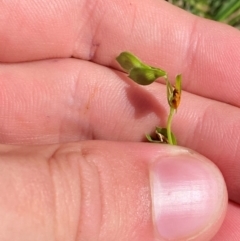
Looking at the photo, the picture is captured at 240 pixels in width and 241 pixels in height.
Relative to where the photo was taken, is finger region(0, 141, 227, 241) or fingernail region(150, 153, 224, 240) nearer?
finger region(0, 141, 227, 241)

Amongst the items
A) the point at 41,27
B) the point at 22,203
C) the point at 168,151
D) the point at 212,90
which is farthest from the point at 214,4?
the point at 22,203

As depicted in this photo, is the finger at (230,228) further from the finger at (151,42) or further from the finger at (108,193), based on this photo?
the finger at (151,42)

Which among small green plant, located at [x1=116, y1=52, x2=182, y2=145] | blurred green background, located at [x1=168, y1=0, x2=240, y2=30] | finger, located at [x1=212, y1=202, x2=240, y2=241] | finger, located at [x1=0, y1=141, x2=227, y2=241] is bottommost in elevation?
finger, located at [x1=212, y1=202, x2=240, y2=241]

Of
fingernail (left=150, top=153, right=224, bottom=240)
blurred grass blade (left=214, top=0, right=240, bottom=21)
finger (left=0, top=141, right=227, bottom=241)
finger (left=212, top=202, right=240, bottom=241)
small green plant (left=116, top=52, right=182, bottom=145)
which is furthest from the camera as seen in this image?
blurred grass blade (left=214, top=0, right=240, bottom=21)

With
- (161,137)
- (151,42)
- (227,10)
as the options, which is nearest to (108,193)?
(161,137)

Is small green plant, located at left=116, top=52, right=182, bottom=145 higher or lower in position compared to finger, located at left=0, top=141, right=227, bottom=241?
higher

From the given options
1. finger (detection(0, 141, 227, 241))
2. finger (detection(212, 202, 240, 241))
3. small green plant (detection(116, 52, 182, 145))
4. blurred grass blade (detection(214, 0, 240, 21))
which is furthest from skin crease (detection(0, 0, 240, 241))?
blurred grass blade (detection(214, 0, 240, 21))

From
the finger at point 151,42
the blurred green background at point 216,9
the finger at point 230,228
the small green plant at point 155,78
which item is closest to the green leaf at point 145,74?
the small green plant at point 155,78

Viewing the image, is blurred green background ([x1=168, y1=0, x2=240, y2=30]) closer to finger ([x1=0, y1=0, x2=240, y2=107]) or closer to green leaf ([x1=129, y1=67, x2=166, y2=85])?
A: finger ([x1=0, y1=0, x2=240, y2=107])
